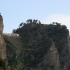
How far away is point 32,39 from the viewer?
3521 inches

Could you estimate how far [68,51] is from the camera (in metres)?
91.4

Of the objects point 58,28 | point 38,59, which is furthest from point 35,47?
point 58,28

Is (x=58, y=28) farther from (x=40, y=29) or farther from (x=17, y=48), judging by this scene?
(x=17, y=48)

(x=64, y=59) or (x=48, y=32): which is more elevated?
(x=48, y=32)

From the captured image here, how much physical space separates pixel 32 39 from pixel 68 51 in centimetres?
1031

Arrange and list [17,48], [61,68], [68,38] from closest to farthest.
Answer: [17,48], [61,68], [68,38]

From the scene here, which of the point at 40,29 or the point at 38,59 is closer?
the point at 38,59

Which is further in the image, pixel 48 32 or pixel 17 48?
pixel 48 32

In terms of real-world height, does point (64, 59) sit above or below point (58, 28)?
below

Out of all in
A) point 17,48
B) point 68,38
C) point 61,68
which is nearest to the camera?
point 17,48

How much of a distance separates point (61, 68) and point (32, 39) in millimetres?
10689

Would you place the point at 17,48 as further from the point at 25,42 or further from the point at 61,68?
the point at 61,68

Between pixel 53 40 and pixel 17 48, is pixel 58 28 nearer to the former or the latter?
pixel 53 40

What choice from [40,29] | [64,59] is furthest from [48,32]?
[64,59]
